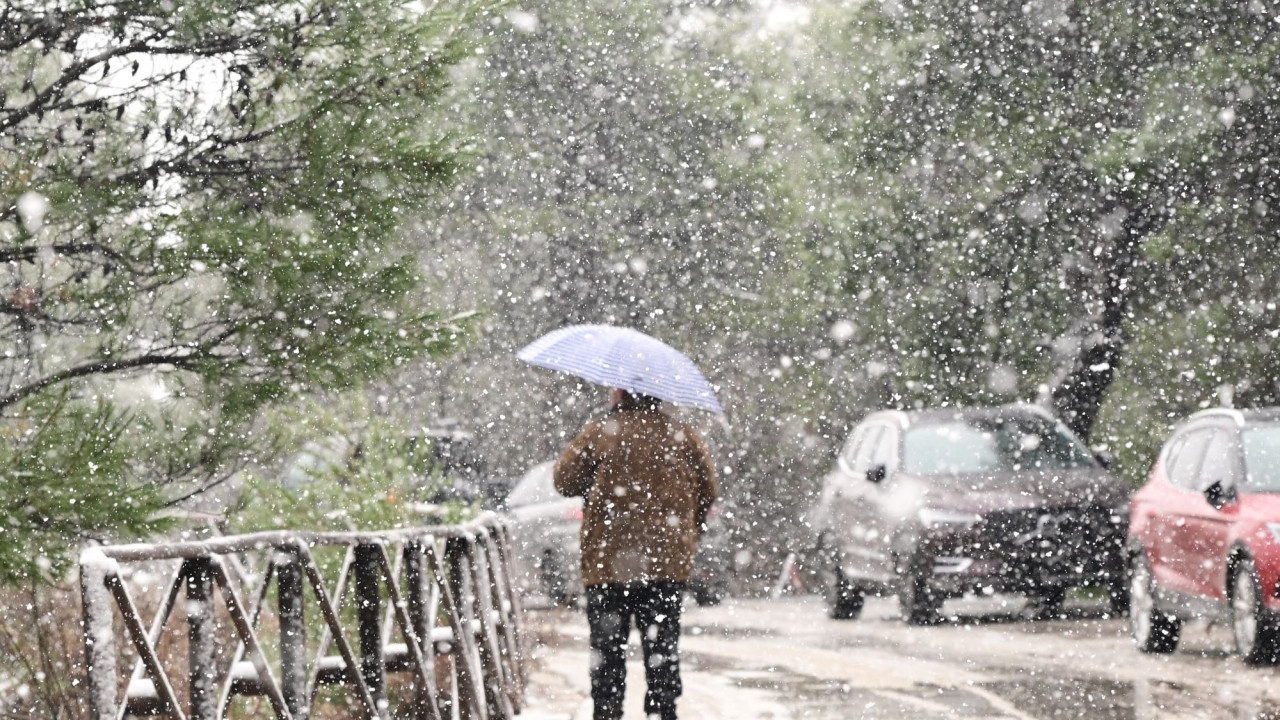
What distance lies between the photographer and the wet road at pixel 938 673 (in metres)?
9.94

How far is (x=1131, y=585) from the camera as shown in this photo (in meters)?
13.6

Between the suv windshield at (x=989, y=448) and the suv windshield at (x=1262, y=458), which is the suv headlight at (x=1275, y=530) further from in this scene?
the suv windshield at (x=989, y=448)

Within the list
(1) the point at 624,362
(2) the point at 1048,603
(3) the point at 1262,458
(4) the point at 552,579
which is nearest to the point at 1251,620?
(3) the point at 1262,458

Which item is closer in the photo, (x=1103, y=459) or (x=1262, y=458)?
(x=1262, y=458)

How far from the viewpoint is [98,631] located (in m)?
4.54

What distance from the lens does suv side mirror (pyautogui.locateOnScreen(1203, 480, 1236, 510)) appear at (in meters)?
12.0

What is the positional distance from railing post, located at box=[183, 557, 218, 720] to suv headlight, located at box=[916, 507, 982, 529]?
32.5ft

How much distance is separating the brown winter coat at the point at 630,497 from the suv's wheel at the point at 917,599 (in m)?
7.32

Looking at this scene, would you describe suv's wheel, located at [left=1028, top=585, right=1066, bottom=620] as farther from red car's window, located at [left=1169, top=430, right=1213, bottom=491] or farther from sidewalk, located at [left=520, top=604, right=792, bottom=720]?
sidewalk, located at [left=520, top=604, right=792, bottom=720]

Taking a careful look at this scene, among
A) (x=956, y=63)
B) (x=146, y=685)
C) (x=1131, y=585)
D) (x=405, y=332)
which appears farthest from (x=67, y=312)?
(x=956, y=63)

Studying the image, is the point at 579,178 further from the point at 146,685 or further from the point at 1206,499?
the point at 146,685

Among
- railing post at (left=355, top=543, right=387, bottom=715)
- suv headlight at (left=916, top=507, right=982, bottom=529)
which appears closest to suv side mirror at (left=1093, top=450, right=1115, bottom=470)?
suv headlight at (left=916, top=507, right=982, bottom=529)

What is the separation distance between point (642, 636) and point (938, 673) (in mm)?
4007

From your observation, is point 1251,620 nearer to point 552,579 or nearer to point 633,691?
point 633,691
